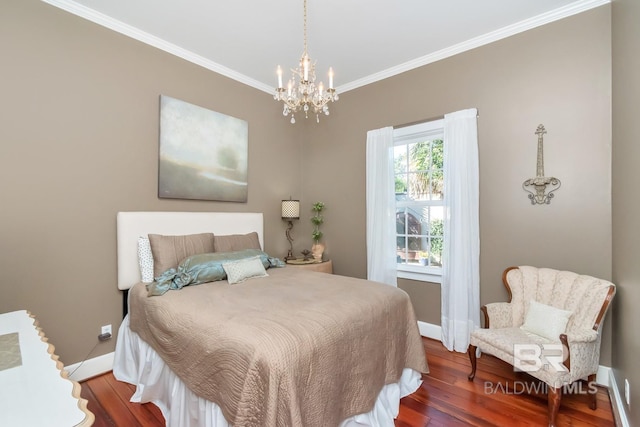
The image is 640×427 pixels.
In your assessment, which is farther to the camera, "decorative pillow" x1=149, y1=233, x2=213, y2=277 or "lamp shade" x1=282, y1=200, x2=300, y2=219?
"lamp shade" x1=282, y1=200, x2=300, y2=219

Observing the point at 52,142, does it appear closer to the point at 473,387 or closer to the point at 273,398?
the point at 273,398

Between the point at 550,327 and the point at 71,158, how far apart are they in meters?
3.83

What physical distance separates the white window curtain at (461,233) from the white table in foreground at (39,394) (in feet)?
9.27

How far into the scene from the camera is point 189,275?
2359 mm

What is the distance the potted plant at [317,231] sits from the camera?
12.5 feet

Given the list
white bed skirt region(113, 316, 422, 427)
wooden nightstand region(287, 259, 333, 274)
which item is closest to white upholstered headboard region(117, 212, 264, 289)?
white bed skirt region(113, 316, 422, 427)

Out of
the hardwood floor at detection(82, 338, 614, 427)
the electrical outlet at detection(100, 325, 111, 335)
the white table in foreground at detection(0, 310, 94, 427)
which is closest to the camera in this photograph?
the white table in foreground at detection(0, 310, 94, 427)

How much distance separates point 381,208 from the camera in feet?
11.0

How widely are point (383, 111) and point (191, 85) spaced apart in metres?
2.16

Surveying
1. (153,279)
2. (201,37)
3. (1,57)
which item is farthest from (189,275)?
(201,37)

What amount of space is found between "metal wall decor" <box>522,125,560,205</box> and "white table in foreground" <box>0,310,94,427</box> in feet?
10.3

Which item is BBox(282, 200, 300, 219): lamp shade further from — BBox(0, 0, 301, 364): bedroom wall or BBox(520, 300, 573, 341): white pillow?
BBox(520, 300, 573, 341): white pillow

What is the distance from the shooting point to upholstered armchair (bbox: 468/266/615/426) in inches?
72.4

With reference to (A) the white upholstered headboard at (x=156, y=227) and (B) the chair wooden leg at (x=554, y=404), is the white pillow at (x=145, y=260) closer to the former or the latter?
(A) the white upholstered headboard at (x=156, y=227)
